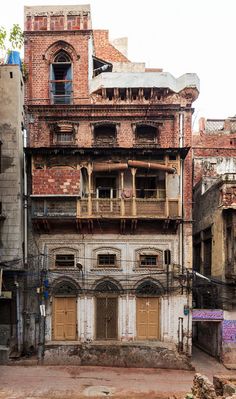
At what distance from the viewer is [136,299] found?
22.1m

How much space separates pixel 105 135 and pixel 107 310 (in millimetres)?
9925

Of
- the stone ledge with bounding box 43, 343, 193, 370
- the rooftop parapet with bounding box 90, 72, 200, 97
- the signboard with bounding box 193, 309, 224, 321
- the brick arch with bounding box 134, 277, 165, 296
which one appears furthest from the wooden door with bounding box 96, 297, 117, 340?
the rooftop parapet with bounding box 90, 72, 200, 97

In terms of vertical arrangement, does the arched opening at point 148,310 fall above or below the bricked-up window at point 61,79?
below

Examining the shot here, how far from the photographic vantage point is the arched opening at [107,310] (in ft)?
72.2

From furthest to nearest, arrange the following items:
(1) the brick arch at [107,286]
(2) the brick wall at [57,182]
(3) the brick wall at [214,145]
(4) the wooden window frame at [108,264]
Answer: (3) the brick wall at [214,145] < (4) the wooden window frame at [108,264] < (1) the brick arch at [107,286] < (2) the brick wall at [57,182]

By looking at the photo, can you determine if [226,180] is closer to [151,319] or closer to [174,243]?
[174,243]

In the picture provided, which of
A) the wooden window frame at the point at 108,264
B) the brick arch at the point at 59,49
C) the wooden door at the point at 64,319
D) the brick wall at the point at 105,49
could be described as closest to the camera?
the wooden door at the point at 64,319

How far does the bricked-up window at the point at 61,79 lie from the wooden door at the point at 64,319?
11435 mm

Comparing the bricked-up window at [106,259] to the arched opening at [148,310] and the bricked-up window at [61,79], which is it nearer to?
the arched opening at [148,310]

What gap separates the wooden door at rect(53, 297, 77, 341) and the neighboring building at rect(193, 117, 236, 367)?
21.4ft

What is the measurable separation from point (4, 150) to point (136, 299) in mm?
10679

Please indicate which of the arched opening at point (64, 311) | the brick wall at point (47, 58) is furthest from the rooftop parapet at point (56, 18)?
the arched opening at point (64, 311)

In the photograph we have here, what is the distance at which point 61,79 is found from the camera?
24859mm

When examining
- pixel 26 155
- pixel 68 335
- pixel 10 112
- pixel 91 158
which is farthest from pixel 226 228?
pixel 10 112
